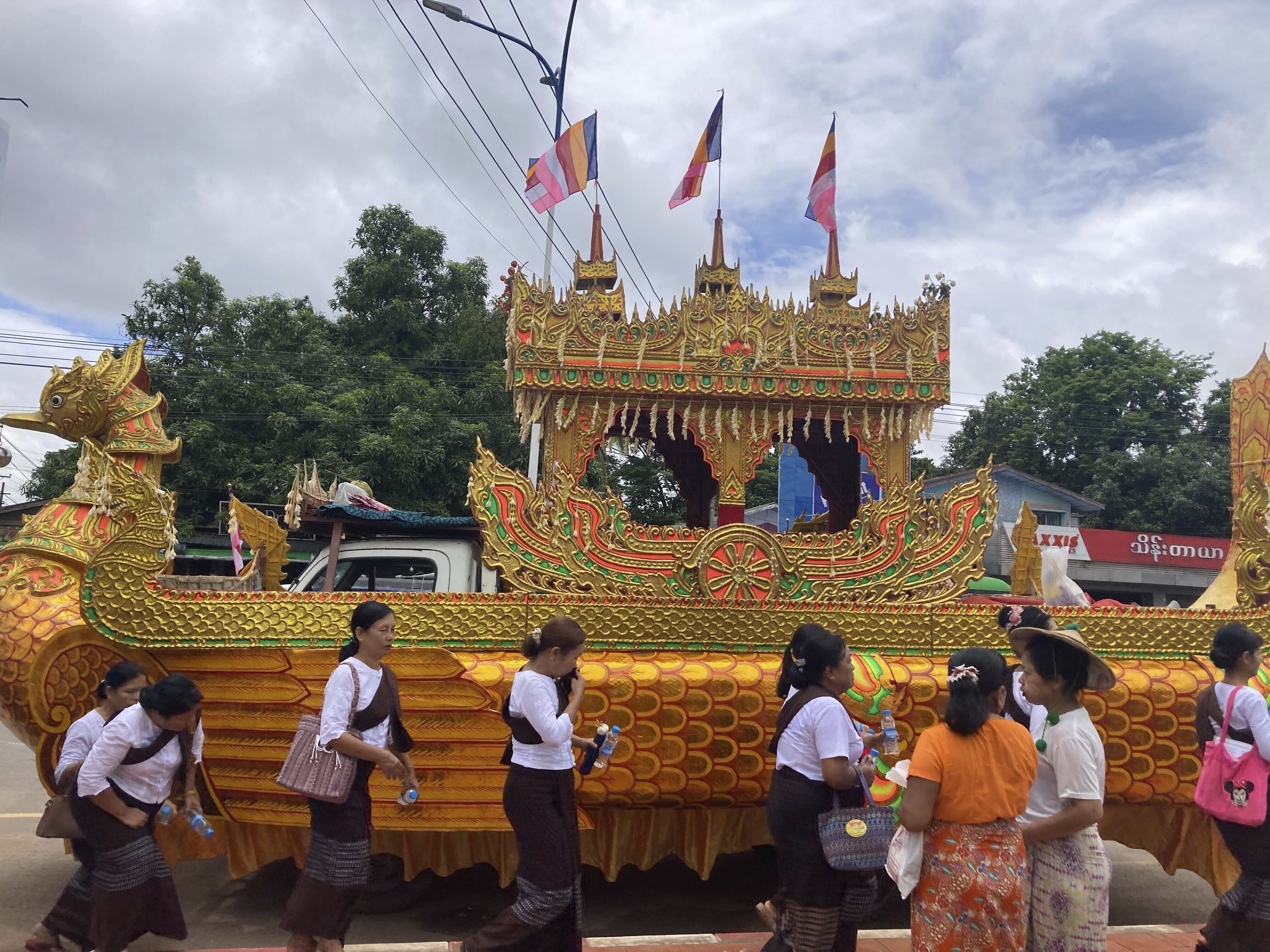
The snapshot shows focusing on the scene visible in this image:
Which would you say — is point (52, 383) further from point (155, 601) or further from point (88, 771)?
point (88, 771)

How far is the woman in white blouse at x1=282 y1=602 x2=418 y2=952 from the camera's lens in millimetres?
2998

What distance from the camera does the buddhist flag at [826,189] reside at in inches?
299

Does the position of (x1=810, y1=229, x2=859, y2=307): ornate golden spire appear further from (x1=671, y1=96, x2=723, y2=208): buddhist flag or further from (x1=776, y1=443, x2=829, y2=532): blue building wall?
(x1=776, y1=443, x2=829, y2=532): blue building wall

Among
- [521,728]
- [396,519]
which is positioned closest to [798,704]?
[521,728]

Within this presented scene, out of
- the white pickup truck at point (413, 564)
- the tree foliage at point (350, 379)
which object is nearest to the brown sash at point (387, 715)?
the white pickup truck at point (413, 564)

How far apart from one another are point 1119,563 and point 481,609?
19.1 m

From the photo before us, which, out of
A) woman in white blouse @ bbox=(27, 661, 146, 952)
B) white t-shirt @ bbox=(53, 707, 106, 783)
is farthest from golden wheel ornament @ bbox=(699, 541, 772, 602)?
white t-shirt @ bbox=(53, 707, 106, 783)

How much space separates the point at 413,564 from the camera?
5844 mm

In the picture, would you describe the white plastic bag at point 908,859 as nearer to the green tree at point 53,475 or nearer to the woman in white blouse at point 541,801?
the woman in white blouse at point 541,801

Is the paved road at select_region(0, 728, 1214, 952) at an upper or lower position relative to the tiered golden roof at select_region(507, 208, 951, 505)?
lower

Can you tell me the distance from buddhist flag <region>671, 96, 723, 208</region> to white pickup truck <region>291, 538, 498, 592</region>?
4.70m

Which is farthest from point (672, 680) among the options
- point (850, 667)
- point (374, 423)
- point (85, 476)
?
point (374, 423)

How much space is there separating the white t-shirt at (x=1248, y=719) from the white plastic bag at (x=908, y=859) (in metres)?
1.71

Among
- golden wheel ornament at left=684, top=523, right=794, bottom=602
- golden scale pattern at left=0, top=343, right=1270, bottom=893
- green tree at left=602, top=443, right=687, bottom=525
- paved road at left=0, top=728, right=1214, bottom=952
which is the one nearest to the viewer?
golden scale pattern at left=0, top=343, right=1270, bottom=893
